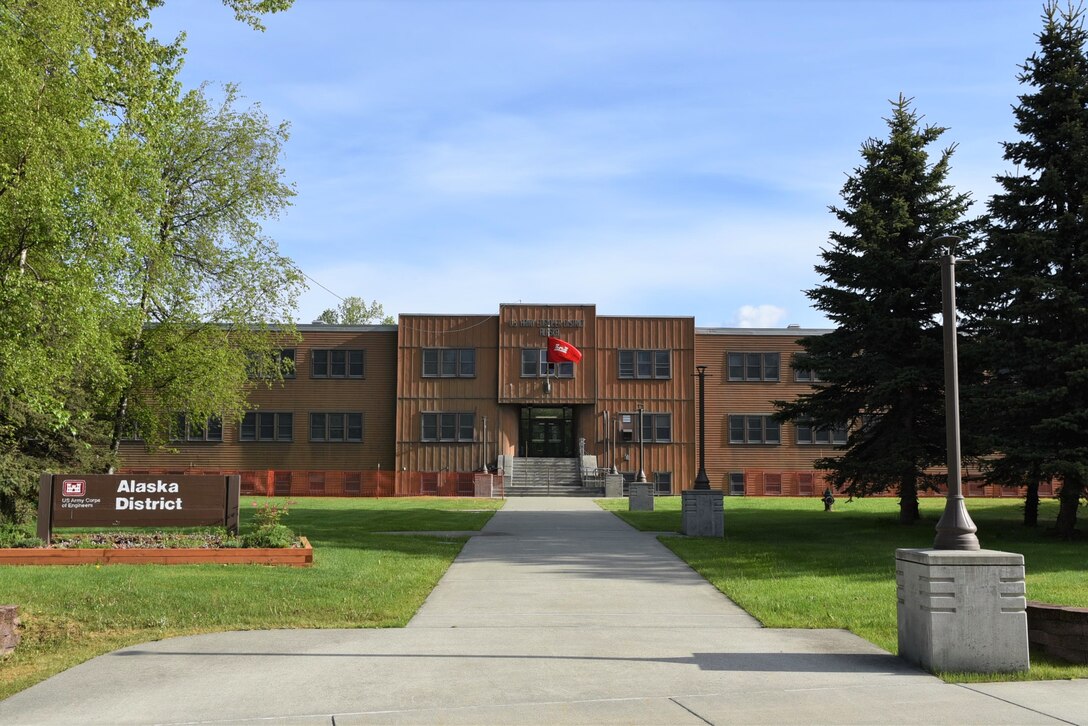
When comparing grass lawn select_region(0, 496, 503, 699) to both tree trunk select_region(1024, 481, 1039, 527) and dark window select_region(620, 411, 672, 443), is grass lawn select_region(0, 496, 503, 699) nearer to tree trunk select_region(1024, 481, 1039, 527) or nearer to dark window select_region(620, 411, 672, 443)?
tree trunk select_region(1024, 481, 1039, 527)

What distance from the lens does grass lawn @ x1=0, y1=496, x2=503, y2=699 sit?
963 centimetres

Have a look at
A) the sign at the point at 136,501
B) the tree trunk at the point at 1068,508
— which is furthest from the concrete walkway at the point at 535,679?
the tree trunk at the point at 1068,508

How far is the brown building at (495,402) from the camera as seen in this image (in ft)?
170

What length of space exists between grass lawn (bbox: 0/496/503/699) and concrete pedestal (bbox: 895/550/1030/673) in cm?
535

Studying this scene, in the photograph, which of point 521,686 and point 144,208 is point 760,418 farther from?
point 521,686

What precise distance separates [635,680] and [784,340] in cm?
4761

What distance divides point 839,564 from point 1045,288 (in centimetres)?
856

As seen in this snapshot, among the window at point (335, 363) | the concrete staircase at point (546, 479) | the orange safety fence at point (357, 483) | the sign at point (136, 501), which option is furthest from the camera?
the window at point (335, 363)

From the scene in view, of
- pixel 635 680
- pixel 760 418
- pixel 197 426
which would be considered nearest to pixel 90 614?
pixel 635 680

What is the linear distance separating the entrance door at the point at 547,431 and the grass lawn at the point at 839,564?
79.8 ft

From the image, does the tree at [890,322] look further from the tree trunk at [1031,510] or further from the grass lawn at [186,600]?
the grass lawn at [186,600]

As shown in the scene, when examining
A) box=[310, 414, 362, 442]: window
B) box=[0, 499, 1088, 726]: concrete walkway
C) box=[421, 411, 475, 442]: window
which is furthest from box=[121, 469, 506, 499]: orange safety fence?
box=[0, 499, 1088, 726]: concrete walkway

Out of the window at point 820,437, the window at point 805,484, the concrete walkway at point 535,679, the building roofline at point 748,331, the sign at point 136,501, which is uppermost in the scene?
the building roofline at point 748,331

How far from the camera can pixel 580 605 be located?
1187 centimetres
